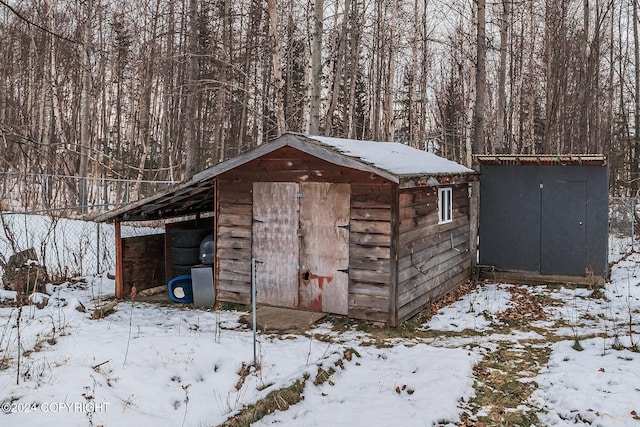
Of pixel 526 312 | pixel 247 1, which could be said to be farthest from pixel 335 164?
pixel 247 1

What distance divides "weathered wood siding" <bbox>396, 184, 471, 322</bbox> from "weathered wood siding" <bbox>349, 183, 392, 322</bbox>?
274 mm

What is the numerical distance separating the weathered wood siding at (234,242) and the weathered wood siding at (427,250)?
288 centimetres

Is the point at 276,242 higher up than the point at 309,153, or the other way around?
the point at 309,153

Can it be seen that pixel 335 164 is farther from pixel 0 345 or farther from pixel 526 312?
pixel 0 345

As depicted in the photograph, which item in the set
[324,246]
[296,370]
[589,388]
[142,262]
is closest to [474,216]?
[324,246]

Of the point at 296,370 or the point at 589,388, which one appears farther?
the point at 296,370

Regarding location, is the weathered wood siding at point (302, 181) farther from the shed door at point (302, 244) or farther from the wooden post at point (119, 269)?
the wooden post at point (119, 269)

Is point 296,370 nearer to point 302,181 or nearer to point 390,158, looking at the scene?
point 302,181

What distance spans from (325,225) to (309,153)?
4.26 feet

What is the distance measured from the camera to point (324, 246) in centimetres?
935

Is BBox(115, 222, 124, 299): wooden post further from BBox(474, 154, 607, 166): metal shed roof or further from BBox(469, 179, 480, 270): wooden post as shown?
BBox(474, 154, 607, 166): metal shed roof

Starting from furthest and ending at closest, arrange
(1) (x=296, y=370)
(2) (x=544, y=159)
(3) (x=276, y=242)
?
(2) (x=544, y=159)
(3) (x=276, y=242)
(1) (x=296, y=370)

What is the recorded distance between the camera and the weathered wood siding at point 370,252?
348 inches

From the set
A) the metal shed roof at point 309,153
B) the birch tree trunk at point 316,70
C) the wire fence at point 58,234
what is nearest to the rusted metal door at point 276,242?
the metal shed roof at point 309,153
